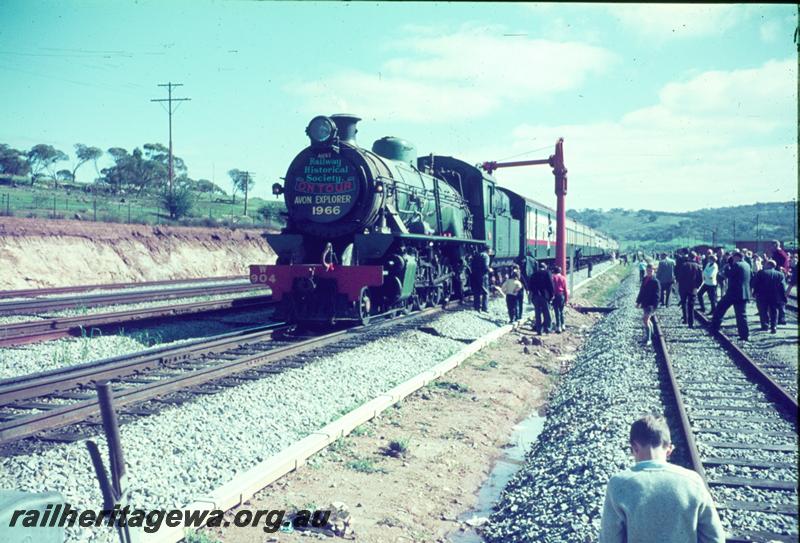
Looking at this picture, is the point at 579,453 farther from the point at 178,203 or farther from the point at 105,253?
the point at 178,203

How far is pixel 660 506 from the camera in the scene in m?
2.71

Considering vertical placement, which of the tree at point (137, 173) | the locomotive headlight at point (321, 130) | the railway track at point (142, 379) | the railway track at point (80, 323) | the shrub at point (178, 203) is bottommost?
the railway track at point (142, 379)

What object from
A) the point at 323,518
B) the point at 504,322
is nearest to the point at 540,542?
the point at 323,518

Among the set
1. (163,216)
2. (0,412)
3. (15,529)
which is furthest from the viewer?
(163,216)

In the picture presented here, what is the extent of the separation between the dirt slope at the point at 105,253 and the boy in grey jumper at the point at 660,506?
25.7 meters

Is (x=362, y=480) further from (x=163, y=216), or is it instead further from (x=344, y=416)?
(x=163, y=216)

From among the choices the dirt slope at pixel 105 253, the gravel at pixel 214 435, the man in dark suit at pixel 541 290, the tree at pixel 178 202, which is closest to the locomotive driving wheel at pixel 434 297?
the man in dark suit at pixel 541 290

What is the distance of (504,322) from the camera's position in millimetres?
15680

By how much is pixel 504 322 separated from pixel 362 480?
34.7 ft

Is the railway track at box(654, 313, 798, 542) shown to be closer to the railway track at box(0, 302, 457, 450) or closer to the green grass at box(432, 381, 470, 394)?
the green grass at box(432, 381, 470, 394)

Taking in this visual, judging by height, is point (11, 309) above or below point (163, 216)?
below

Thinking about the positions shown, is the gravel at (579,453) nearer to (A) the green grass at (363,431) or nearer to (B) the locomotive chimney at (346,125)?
(A) the green grass at (363,431)

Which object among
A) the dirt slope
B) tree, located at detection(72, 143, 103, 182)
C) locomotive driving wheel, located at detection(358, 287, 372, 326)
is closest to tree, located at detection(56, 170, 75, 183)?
tree, located at detection(72, 143, 103, 182)

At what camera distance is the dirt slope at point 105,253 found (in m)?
25.1
